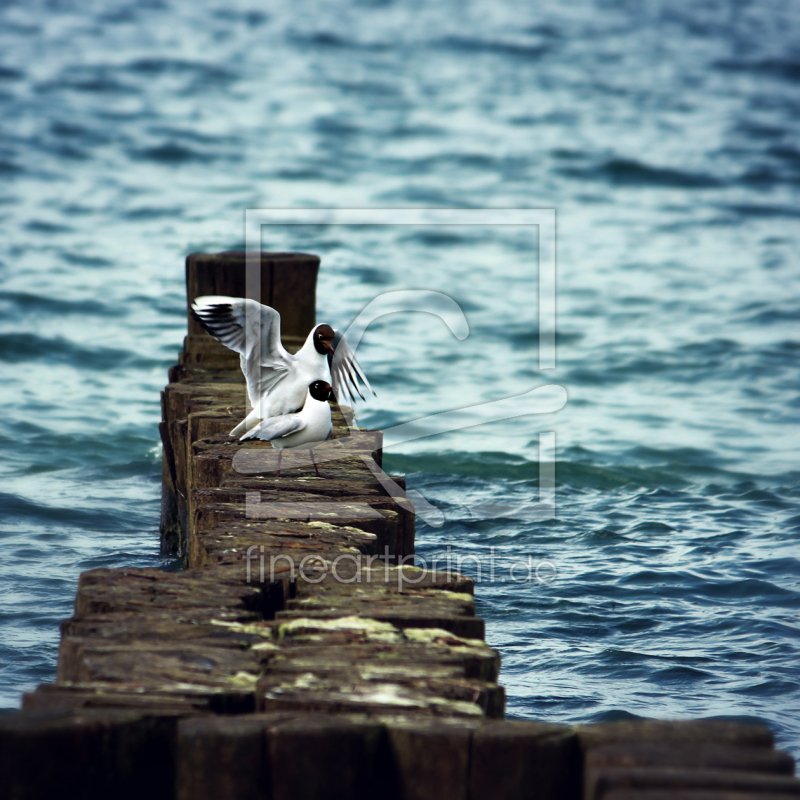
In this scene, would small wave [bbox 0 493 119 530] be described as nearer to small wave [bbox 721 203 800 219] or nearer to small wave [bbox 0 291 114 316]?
small wave [bbox 0 291 114 316]

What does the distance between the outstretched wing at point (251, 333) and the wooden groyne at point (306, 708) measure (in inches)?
63.1

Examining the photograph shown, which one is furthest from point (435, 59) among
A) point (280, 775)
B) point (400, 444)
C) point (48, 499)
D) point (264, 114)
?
point (280, 775)

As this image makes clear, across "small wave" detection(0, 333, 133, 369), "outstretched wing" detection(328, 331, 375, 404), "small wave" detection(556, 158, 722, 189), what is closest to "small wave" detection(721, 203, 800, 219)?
"small wave" detection(556, 158, 722, 189)

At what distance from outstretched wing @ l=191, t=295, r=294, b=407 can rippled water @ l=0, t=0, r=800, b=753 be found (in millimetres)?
1440

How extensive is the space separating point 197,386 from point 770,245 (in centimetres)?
1256

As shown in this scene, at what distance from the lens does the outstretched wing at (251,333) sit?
5785 millimetres

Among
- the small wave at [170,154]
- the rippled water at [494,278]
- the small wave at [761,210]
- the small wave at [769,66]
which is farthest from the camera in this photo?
the small wave at [769,66]

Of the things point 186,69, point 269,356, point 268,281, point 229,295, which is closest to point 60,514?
point 229,295

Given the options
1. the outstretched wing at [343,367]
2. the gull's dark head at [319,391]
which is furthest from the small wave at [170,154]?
the gull's dark head at [319,391]

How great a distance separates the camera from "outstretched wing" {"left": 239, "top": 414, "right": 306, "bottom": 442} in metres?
5.18

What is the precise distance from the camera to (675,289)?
15602mm

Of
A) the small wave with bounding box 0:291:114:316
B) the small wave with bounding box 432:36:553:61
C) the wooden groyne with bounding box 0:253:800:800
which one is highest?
the small wave with bounding box 432:36:553:61

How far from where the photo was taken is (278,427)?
5.20 metres

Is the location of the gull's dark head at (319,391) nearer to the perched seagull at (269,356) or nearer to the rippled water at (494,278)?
the perched seagull at (269,356)
